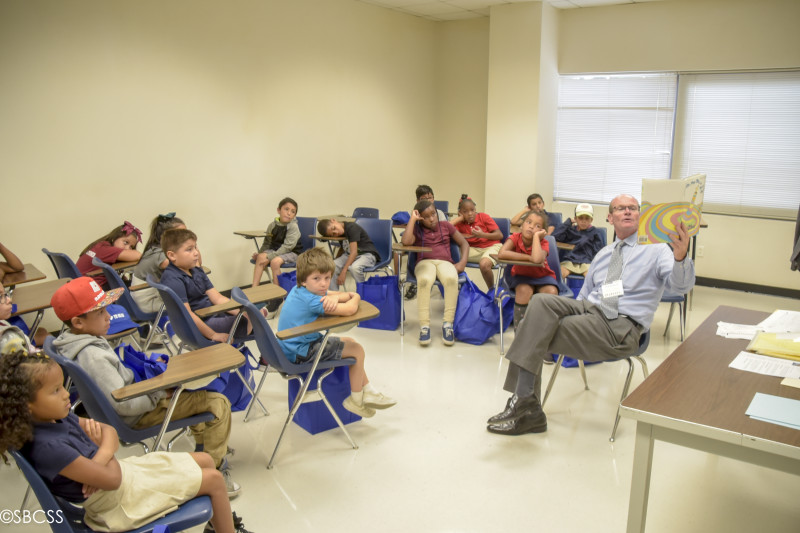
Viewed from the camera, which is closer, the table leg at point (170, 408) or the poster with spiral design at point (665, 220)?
the table leg at point (170, 408)

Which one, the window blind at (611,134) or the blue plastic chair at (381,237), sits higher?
the window blind at (611,134)

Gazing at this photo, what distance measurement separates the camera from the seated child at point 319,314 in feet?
10.1

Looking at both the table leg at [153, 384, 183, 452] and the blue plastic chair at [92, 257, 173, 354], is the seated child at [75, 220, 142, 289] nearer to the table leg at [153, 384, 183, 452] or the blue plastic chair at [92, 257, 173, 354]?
the blue plastic chair at [92, 257, 173, 354]

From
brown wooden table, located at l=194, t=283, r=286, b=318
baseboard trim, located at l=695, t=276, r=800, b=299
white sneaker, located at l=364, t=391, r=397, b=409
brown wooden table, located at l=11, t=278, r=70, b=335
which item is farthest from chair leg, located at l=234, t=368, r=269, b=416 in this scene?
baseboard trim, located at l=695, t=276, r=800, b=299

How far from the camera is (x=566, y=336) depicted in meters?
3.20

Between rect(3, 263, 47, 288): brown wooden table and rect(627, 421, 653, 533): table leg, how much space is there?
3.80 m

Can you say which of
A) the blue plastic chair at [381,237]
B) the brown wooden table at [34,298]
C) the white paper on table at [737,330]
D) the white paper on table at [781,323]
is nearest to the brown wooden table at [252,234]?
the blue plastic chair at [381,237]

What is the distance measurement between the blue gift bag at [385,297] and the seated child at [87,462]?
3.14m

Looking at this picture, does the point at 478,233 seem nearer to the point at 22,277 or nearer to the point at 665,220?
the point at 665,220

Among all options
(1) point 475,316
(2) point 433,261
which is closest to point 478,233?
(2) point 433,261

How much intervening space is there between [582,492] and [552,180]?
18.7ft

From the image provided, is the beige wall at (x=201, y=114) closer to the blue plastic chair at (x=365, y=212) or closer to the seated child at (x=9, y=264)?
the blue plastic chair at (x=365, y=212)

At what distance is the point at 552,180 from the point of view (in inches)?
312

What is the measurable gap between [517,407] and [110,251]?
→ 3.18 meters
